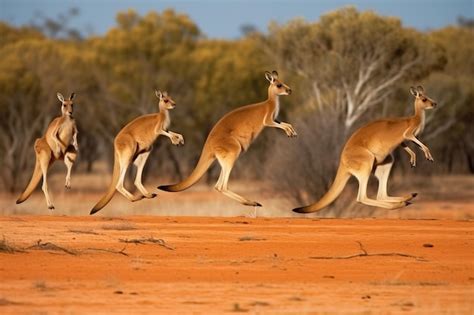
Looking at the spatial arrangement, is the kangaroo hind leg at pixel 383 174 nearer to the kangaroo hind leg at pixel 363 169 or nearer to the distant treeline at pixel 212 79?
the kangaroo hind leg at pixel 363 169

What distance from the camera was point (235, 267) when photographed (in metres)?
11.5

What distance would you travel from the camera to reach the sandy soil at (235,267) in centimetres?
929

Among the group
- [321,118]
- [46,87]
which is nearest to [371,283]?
[321,118]

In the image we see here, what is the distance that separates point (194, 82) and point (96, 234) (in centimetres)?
2907

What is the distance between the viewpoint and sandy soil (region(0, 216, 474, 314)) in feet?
30.5

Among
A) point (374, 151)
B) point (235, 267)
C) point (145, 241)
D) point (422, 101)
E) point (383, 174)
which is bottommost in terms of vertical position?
point (235, 267)

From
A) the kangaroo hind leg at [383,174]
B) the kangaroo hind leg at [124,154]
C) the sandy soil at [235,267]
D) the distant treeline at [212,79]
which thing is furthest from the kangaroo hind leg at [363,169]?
the distant treeline at [212,79]

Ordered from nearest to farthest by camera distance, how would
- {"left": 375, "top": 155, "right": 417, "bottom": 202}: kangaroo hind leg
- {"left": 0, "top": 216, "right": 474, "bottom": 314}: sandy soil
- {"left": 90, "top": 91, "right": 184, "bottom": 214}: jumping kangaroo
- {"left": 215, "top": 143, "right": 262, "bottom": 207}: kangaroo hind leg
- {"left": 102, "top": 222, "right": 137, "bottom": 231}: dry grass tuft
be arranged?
{"left": 0, "top": 216, "right": 474, "bottom": 314}: sandy soil < {"left": 102, "top": 222, "right": 137, "bottom": 231}: dry grass tuft < {"left": 215, "top": 143, "right": 262, "bottom": 207}: kangaroo hind leg < {"left": 375, "top": 155, "right": 417, "bottom": 202}: kangaroo hind leg < {"left": 90, "top": 91, "right": 184, "bottom": 214}: jumping kangaroo

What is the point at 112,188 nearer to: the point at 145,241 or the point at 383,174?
the point at 145,241

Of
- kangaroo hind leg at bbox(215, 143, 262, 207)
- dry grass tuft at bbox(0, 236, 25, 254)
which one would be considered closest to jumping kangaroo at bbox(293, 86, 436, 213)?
kangaroo hind leg at bbox(215, 143, 262, 207)

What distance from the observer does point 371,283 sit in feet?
34.7

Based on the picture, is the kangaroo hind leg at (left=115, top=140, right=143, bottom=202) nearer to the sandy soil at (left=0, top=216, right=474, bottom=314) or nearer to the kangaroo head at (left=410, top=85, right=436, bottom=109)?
the sandy soil at (left=0, top=216, right=474, bottom=314)

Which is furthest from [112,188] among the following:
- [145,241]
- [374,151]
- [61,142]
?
[374,151]

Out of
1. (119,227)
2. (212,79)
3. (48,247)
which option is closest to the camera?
(48,247)
